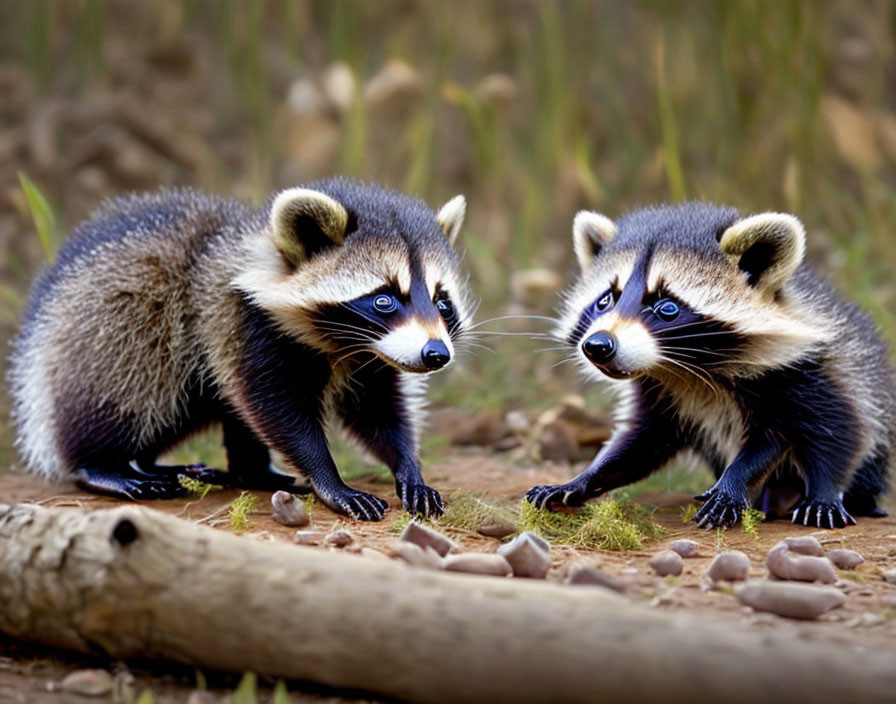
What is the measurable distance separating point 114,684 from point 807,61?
6.73 metres

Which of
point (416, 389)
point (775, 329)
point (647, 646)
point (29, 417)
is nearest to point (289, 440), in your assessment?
point (416, 389)

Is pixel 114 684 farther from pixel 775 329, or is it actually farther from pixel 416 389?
pixel 775 329

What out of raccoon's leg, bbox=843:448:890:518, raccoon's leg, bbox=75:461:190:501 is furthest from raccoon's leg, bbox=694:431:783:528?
raccoon's leg, bbox=75:461:190:501

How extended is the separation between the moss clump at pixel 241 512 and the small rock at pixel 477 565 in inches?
39.2

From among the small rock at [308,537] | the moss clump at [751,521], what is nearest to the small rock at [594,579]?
the small rock at [308,537]

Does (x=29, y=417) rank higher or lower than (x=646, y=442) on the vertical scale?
lower

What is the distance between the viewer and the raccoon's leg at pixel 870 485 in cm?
517

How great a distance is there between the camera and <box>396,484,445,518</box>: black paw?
460cm

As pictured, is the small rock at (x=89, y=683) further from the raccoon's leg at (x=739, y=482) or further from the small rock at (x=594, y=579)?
the raccoon's leg at (x=739, y=482)

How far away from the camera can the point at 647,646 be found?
2609mm

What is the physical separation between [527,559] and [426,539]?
0.43 metres

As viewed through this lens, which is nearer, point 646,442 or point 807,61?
point 646,442

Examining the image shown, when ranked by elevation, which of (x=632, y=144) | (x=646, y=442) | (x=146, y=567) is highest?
(x=632, y=144)

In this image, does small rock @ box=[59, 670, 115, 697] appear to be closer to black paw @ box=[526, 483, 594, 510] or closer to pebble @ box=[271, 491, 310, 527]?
pebble @ box=[271, 491, 310, 527]
